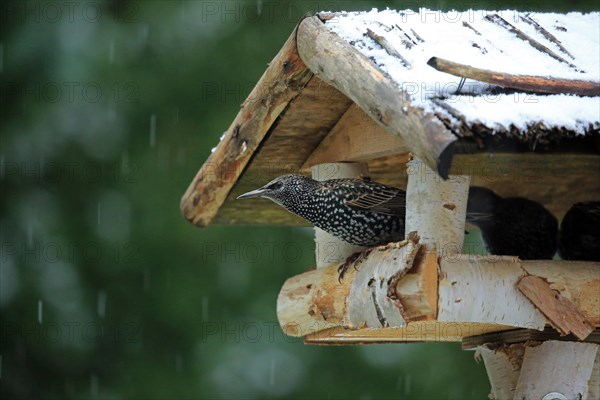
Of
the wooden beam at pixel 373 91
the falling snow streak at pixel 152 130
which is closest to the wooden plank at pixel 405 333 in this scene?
the wooden beam at pixel 373 91

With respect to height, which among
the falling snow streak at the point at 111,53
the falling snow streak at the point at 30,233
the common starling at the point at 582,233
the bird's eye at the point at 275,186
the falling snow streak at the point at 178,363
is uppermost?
the falling snow streak at the point at 111,53

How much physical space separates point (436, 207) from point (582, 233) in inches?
43.7

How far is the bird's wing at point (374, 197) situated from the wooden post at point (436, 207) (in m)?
0.40

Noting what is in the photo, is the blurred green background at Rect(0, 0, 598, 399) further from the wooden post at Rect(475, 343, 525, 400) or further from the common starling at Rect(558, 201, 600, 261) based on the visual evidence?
the wooden post at Rect(475, 343, 525, 400)

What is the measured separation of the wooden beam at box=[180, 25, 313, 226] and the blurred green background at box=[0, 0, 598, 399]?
3.39m

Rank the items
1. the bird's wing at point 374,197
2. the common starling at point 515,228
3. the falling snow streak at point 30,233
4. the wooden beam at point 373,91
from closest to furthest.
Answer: the wooden beam at point 373,91, the bird's wing at point 374,197, the common starling at point 515,228, the falling snow streak at point 30,233

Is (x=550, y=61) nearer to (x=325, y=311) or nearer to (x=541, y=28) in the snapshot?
(x=541, y=28)

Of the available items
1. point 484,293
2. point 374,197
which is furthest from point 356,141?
point 484,293

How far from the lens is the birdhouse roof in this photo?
10.9ft

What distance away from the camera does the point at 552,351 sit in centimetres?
414

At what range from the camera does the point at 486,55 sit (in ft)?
12.3

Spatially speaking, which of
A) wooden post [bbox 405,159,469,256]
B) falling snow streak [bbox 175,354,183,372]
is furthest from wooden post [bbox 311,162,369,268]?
falling snow streak [bbox 175,354,183,372]

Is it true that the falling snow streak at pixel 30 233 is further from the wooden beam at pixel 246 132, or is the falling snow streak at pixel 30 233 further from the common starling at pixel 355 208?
the common starling at pixel 355 208

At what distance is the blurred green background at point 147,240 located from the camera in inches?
339
